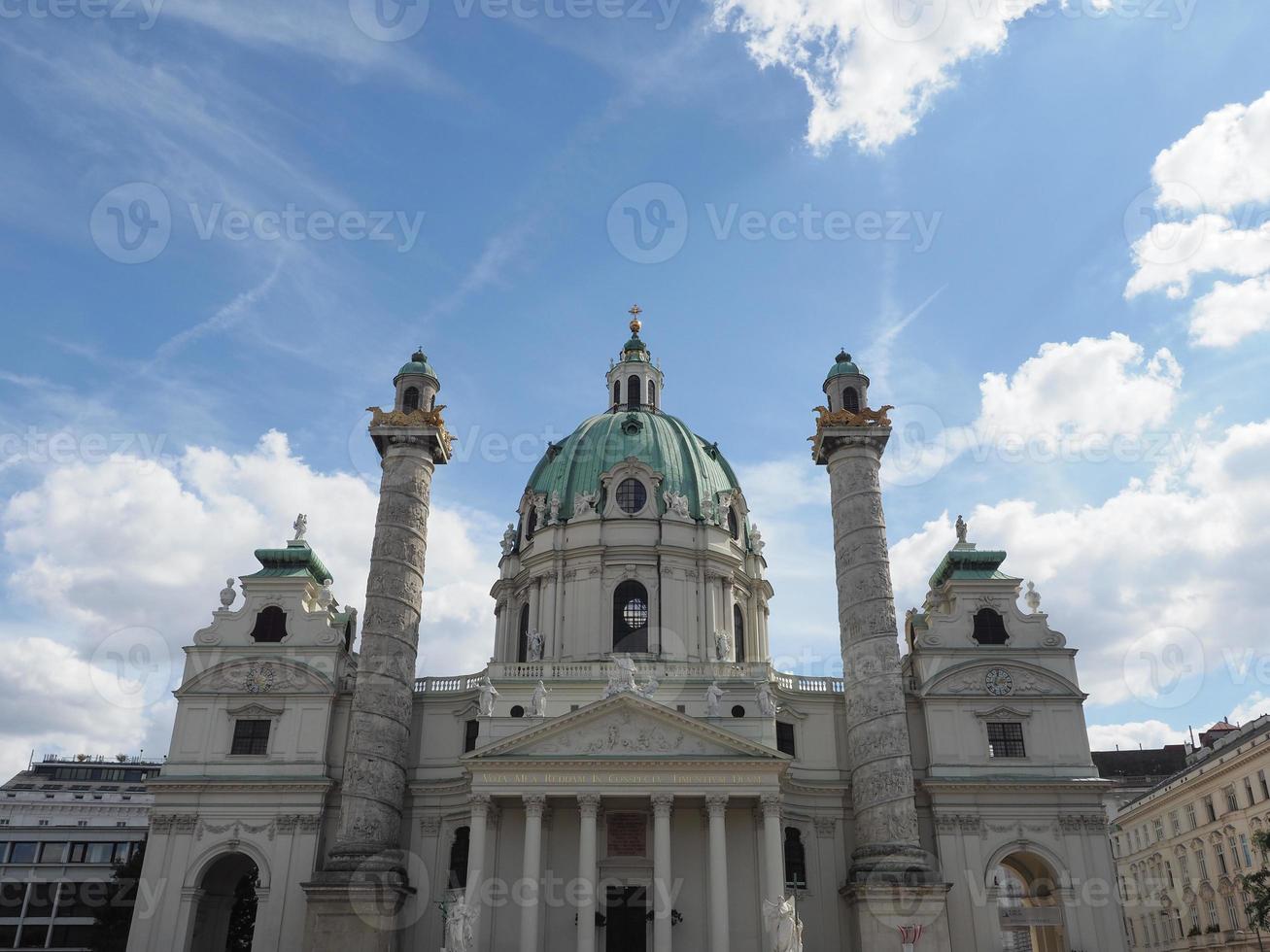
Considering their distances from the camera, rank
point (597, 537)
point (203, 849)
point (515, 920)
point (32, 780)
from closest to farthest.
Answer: point (515, 920)
point (203, 849)
point (597, 537)
point (32, 780)

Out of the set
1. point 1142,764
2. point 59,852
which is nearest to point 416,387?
point 59,852

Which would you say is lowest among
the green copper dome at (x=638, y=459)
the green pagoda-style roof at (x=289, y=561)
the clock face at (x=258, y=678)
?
the clock face at (x=258, y=678)

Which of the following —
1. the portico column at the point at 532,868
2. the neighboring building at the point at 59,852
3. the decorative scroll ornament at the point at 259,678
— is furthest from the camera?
the neighboring building at the point at 59,852

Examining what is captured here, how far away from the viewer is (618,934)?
3909 cm

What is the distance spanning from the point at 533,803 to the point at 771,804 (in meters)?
8.45

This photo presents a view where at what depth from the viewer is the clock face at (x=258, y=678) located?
144 feet

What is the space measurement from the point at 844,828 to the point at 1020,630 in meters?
11.4

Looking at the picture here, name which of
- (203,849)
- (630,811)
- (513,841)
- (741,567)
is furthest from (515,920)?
(741,567)

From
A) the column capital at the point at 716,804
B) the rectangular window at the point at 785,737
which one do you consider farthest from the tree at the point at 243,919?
the rectangular window at the point at 785,737

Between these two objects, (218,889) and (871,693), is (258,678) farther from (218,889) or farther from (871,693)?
(871,693)

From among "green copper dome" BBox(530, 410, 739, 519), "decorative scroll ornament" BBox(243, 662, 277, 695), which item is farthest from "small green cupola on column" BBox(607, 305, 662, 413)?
"decorative scroll ornament" BBox(243, 662, 277, 695)

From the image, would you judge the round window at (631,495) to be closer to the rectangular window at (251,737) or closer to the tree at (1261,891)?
the rectangular window at (251,737)

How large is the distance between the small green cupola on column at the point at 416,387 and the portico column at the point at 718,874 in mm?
19744

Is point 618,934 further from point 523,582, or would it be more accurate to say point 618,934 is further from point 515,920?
point 523,582
